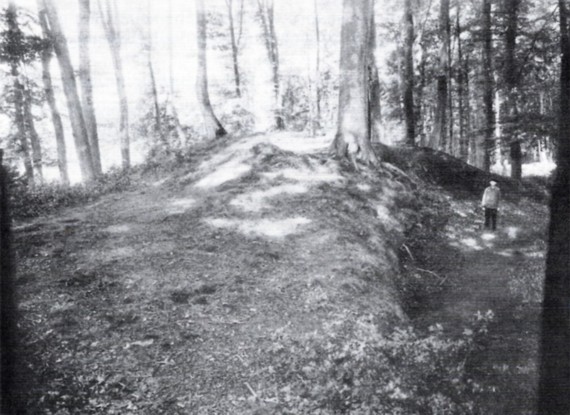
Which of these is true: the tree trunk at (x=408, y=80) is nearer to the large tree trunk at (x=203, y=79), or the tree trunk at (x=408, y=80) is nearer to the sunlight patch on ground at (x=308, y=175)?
the sunlight patch on ground at (x=308, y=175)

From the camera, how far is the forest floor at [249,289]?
18.3 feet

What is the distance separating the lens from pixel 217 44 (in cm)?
2800

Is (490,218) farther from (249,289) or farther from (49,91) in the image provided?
(49,91)

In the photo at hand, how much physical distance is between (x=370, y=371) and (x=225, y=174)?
25.9 feet

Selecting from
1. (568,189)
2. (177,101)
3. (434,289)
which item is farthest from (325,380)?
(177,101)

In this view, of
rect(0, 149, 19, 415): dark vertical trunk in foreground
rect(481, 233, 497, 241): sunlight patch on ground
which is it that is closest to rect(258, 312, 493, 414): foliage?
rect(0, 149, 19, 415): dark vertical trunk in foreground

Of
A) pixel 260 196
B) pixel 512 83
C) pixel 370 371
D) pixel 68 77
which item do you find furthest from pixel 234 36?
pixel 370 371

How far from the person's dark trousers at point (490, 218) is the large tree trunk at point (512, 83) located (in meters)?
2.31

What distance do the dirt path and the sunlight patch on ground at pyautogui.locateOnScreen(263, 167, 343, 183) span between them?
4053mm

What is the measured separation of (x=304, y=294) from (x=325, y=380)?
2058 mm

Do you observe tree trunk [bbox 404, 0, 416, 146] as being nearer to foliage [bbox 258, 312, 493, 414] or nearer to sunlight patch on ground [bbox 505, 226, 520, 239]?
sunlight patch on ground [bbox 505, 226, 520, 239]

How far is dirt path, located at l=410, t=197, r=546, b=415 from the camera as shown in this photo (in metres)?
6.02

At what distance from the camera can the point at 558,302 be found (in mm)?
4090

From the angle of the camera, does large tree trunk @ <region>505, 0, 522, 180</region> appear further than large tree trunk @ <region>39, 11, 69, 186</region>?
No
